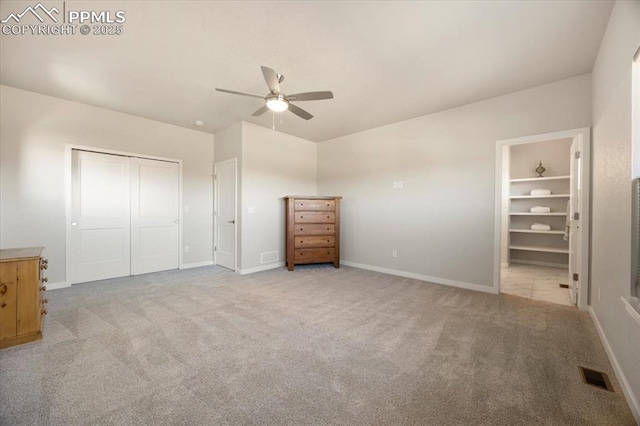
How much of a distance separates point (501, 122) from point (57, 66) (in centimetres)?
552

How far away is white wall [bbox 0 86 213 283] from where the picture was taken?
3.25 meters

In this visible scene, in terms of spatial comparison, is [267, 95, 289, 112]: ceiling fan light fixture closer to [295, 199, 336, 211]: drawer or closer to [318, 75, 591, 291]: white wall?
[295, 199, 336, 211]: drawer

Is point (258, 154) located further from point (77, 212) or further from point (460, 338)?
point (460, 338)

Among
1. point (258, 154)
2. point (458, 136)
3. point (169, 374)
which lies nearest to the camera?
point (169, 374)

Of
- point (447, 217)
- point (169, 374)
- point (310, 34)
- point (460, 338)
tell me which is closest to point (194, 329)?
point (169, 374)

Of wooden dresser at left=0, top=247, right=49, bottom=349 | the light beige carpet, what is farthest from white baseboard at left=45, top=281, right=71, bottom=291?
wooden dresser at left=0, top=247, right=49, bottom=349

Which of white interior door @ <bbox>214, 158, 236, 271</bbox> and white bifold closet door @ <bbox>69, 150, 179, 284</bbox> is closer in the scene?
white bifold closet door @ <bbox>69, 150, 179, 284</bbox>

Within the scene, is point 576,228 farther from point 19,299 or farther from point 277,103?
point 19,299

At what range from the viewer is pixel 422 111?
3.90m

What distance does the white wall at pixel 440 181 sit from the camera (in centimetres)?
316

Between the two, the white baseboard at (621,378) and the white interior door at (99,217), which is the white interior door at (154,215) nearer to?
the white interior door at (99,217)

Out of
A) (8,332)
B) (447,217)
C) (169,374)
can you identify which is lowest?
(169,374)

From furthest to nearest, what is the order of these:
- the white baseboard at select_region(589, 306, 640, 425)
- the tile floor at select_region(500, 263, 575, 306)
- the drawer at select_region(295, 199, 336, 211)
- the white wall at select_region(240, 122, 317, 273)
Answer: the drawer at select_region(295, 199, 336, 211) < the white wall at select_region(240, 122, 317, 273) < the tile floor at select_region(500, 263, 575, 306) < the white baseboard at select_region(589, 306, 640, 425)

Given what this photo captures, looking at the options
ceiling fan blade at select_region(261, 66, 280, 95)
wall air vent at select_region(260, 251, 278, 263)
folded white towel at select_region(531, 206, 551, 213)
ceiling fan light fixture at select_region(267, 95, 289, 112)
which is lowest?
wall air vent at select_region(260, 251, 278, 263)
